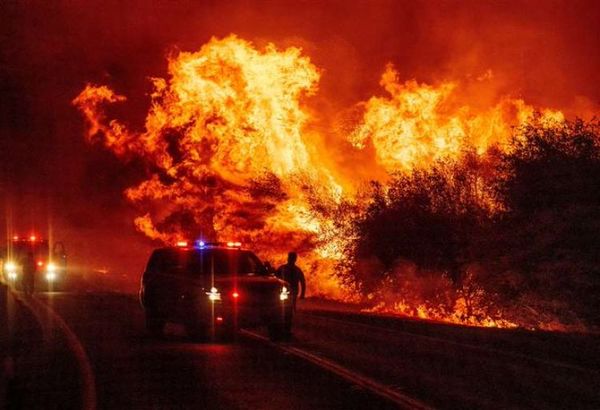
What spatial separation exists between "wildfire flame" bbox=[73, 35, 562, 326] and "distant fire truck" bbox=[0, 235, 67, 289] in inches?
189

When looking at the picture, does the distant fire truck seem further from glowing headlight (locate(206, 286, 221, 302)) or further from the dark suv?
glowing headlight (locate(206, 286, 221, 302))

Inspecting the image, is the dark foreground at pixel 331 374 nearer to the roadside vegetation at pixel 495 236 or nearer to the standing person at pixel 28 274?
the roadside vegetation at pixel 495 236

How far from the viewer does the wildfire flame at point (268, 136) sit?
36.7 m

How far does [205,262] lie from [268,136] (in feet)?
61.2

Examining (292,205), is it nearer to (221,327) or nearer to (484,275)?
(484,275)

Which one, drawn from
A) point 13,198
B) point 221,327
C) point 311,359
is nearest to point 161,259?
point 221,327

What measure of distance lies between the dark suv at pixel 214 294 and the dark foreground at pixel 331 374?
0.45 meters

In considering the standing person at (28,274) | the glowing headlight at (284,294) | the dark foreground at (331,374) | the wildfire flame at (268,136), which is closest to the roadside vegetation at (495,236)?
the dark foreground at (331,374)

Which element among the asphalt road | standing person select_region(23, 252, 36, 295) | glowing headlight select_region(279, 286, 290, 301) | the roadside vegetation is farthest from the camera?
standing person select_region(23, 252, 36, 295)

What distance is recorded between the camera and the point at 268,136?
38.3 meters

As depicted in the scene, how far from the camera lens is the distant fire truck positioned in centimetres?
3969

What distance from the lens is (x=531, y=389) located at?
1233 cm

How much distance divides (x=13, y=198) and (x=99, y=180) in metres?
24.9

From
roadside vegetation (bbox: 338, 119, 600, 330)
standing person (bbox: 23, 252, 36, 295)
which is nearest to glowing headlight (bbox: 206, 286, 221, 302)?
roadside vegetation (bbox: 338, 119, 600, 330)
